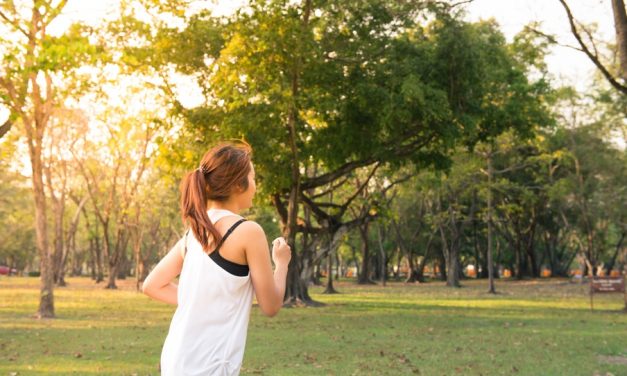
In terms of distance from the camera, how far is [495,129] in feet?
86.1

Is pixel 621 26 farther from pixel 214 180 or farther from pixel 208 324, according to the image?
pixel 208 324

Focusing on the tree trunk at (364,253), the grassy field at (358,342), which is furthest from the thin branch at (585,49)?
the tree trunk at (364,253)

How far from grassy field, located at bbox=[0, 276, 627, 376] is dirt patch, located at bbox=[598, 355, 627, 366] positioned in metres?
0.02

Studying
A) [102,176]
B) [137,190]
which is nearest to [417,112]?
[137,190]

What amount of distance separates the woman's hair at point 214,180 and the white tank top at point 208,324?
108 mm

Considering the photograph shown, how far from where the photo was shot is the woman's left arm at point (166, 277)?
3270mm

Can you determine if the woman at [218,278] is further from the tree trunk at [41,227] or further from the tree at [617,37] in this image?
the tree trunk at [41,227]

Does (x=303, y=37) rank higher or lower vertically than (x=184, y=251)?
higher

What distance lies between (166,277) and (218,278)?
17.6 inches

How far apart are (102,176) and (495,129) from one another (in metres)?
32.0

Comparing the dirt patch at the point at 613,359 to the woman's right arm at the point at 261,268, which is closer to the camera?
the woman's right arm at the point at 261,268

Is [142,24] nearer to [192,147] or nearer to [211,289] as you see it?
[192,147]

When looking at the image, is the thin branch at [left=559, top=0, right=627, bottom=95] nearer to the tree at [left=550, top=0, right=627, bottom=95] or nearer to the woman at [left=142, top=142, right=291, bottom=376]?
the tree at [left=550, top=0, right=627, bottom=95]

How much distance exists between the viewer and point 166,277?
3.33 m
